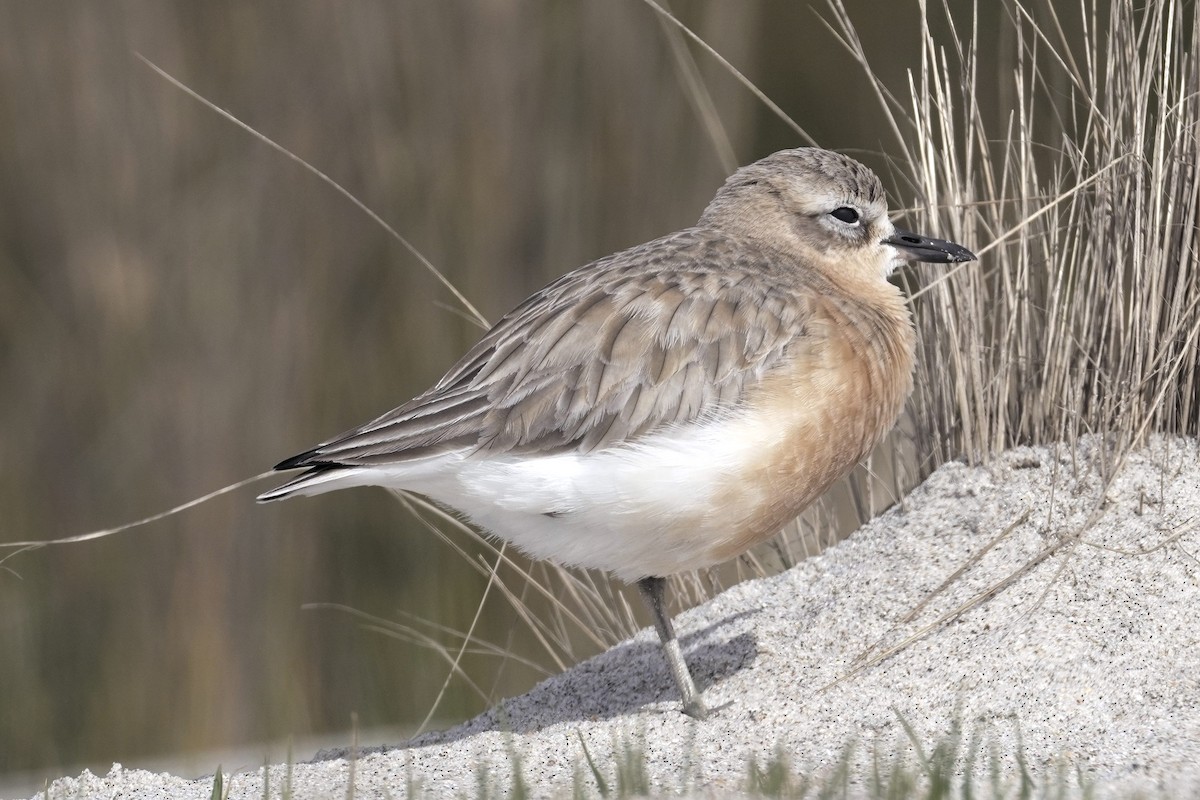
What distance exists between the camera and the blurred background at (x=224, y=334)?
693 centimetres

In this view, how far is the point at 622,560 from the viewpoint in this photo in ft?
15.9

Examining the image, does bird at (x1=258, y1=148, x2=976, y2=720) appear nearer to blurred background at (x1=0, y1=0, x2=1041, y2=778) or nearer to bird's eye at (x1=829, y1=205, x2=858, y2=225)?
bird's eye at (x1=829, y1=205, x2=858, y2=225)

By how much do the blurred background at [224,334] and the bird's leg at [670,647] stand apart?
85.6 inches

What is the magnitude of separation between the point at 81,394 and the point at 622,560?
3281 mm

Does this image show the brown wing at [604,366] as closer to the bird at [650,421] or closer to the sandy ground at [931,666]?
the bird at [650,421]

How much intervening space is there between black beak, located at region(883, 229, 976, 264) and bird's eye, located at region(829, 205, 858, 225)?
0.14 metres

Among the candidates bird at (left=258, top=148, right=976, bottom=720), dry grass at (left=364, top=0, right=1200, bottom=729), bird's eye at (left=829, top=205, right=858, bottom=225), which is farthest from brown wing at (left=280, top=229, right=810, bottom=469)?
dry grass at (left=364, top=0, right=1200, bottom=729)

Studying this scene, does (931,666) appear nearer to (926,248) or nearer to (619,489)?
(619,489)

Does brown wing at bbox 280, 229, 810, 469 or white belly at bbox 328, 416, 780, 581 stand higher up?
brown wing at bbox 280, 229, 810, 469

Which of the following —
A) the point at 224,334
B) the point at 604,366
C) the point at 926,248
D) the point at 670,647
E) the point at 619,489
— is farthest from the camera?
the point at 224,334

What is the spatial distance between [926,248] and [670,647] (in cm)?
173

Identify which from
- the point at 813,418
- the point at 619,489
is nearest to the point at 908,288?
the point at 813,418

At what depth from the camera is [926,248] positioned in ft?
18.2

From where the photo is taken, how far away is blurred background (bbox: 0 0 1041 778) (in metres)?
6.93
